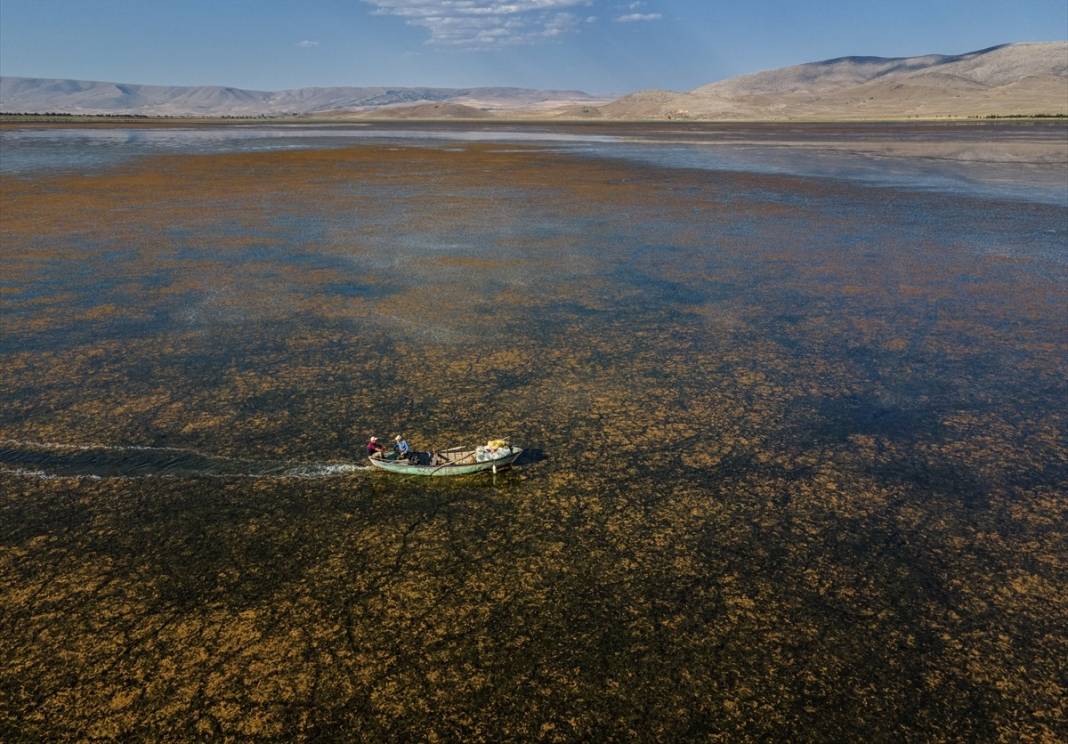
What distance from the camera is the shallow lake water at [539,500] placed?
5.00 m

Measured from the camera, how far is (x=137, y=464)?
7.96 m

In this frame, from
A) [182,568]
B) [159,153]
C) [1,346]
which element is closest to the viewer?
[182,568]

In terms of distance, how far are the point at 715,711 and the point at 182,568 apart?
4690mm

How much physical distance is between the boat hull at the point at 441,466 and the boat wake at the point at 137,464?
42 centimetres

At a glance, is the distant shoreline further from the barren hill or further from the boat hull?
the boat hull

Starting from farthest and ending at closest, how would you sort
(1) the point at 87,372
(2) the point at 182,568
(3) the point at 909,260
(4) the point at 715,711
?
(3) the point at 909,260 < (1) the point at 87,372 < (2) the point at 182,568 < (4) the point at 715,711

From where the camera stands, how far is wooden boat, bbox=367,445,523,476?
24.9ft

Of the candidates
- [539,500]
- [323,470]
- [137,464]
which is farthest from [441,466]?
[137,464]

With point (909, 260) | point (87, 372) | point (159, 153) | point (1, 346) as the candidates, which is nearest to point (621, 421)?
point (87, 372)

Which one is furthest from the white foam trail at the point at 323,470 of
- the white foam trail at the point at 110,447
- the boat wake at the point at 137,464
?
the white foam trail at the point at 110,447

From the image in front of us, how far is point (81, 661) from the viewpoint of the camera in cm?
524

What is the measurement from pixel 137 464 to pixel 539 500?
4.66 m

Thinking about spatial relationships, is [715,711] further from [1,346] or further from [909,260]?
[909,260]

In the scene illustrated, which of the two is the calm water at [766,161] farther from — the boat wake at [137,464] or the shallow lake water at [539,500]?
the boat wake at [137,464]
